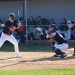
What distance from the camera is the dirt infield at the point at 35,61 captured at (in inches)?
588

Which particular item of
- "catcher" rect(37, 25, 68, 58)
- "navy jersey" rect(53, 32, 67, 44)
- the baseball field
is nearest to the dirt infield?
the baseball field

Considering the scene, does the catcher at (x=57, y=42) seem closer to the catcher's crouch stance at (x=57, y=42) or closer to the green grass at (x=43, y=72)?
the catcher's crouch stance at (x=57, y=42)

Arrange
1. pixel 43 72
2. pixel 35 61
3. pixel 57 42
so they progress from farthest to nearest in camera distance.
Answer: pixel 57 42 → pixel 35 61 → pixel 43 72

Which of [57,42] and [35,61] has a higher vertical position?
[57,42]

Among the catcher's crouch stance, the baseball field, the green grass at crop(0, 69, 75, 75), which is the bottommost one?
the green grass at crop(0, 69, 75, 75)

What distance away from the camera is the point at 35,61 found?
1619cm

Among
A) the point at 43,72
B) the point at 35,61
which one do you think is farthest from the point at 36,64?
the point at 43,72

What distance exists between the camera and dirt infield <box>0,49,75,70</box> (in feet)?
49.0

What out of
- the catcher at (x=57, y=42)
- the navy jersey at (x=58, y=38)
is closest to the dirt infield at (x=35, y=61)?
the catcher at (x=57, y=42)

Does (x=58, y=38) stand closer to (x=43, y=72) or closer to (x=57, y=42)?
(x=57, y=42)

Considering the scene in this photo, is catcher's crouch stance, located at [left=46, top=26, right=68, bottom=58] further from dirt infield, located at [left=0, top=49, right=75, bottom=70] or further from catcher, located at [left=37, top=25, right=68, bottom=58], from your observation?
dirt infield, located at [left=0, top=49, right=75, bottom=70]

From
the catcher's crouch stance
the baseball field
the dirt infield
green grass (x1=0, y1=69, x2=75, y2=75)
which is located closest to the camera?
green grass (x1=0, y1=69, x2=75, y2=75)

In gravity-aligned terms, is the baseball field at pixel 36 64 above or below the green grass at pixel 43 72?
above

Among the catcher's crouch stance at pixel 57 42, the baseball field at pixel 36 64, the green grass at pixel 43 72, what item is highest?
the catcher's crouch stance at pixel 57 42
